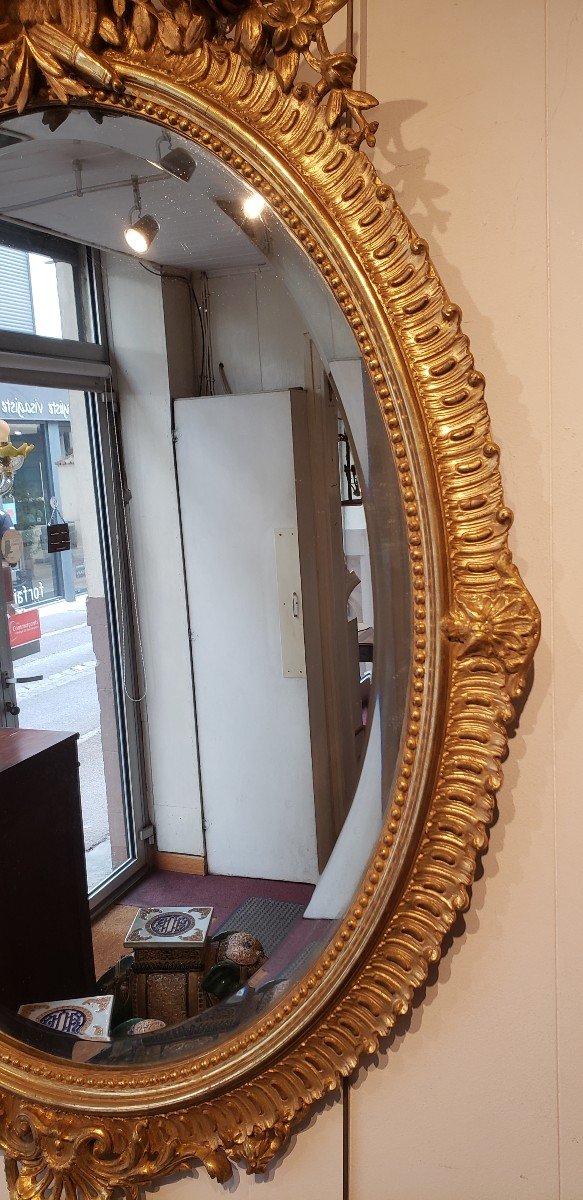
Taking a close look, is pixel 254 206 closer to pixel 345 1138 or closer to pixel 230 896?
pixel 230 896

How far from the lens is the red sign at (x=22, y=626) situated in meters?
0.86

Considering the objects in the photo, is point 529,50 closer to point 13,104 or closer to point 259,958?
point 13,104

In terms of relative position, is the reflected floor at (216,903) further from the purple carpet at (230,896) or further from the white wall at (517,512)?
the white wall at (517,512)

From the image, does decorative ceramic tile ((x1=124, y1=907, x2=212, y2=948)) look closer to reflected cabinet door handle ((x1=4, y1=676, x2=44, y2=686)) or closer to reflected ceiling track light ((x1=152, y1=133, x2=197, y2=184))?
reflected cabinet door handle ((x1=4, y1=676, x2=44, y2=686))

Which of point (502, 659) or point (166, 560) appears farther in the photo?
point (166, 560)

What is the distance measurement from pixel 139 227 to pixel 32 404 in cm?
19

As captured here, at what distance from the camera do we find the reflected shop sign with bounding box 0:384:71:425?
0.82m

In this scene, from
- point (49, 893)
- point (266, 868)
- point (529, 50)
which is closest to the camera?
point (529, 50)

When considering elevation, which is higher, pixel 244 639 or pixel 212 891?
pixel 244 639

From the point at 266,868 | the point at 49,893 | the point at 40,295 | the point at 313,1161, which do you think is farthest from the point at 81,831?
the point at 40,295

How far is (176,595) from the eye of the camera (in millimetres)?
819

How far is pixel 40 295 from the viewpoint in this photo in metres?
0.82

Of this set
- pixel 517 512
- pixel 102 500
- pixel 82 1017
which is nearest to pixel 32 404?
pixel 102 500

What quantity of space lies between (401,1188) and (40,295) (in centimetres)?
87
